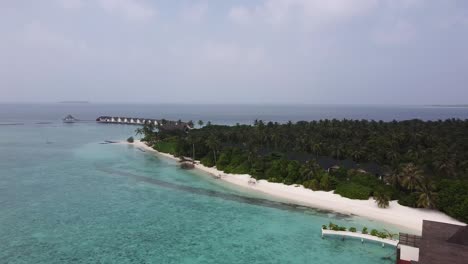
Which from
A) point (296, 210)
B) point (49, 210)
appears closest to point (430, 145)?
point (296, 210)

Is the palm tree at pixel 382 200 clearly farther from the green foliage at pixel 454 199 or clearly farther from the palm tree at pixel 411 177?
the green foliage at pixel 454 199

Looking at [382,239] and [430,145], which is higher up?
[430,145]

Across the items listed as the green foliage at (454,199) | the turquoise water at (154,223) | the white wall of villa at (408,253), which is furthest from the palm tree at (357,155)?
the white wall of villa at (408,253)

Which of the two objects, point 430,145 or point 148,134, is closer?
point 430,145

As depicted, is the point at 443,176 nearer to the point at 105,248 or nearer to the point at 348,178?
the point at 348,178

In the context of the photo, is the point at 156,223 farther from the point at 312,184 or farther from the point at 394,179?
the point at 394,179

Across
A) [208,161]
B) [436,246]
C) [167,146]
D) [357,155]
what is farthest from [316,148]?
[167,146]
